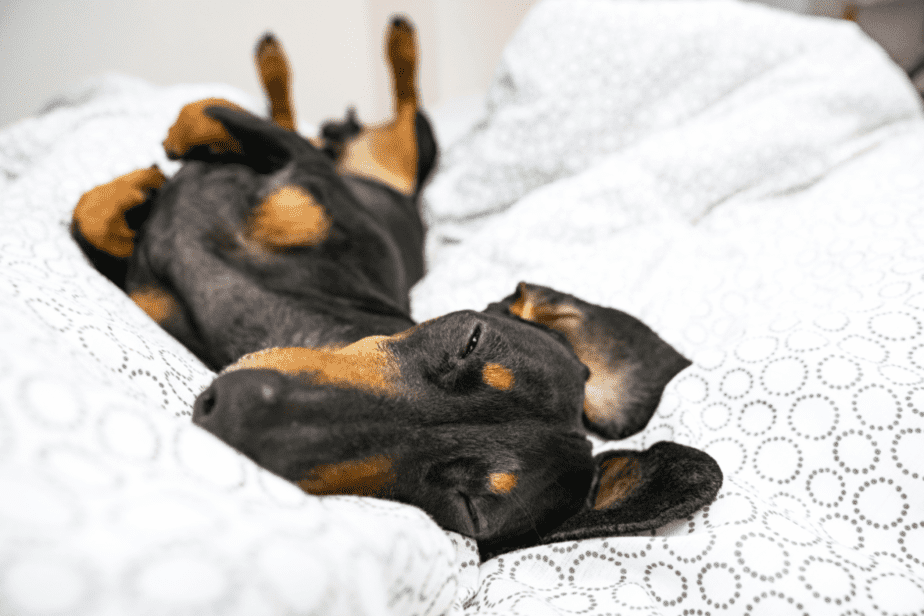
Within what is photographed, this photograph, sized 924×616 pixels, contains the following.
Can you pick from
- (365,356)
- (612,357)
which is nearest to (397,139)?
(612,357)

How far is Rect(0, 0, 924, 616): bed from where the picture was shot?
460 millimetres

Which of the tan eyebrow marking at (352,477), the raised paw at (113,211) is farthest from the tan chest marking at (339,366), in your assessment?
the raised paw at (113,211)

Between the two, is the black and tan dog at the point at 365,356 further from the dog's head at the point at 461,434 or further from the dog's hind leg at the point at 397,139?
the dog's hind leg at the point at 397,139

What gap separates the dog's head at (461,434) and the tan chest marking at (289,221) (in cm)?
61

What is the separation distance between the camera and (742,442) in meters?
1.16

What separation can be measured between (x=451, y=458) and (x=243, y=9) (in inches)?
163

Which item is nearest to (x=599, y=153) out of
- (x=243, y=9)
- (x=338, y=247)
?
(x=338, y=247)

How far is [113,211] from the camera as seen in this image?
148cm

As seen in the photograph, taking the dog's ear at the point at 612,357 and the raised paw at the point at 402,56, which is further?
the raised paw at the point at 402,56

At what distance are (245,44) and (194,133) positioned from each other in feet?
9.33

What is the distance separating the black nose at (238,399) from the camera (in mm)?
785

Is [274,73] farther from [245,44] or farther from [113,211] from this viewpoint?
[245,44]

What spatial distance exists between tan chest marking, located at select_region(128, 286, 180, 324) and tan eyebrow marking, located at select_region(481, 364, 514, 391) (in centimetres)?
93

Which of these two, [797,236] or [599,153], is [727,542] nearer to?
[797,236]
